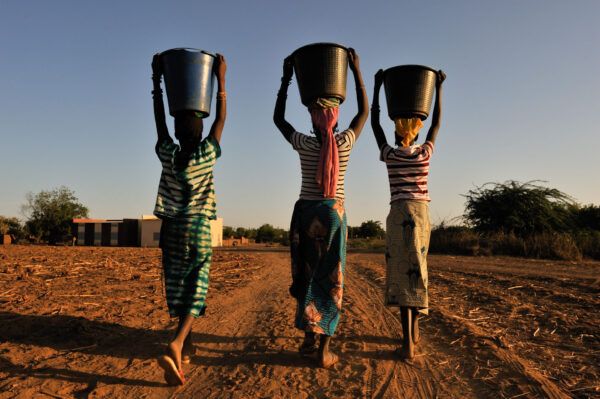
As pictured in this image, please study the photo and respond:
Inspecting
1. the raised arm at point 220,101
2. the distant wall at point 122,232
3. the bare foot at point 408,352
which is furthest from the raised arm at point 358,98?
the distant wall at point 122,232

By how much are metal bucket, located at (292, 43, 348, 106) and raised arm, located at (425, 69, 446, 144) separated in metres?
1.09

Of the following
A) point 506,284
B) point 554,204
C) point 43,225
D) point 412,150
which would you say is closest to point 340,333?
point 412,150

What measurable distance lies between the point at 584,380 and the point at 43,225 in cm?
5519

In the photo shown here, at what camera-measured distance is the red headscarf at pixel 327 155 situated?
3281 millimetres

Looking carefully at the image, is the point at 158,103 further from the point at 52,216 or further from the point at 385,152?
the point at 52,216

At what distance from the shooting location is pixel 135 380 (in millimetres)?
2824

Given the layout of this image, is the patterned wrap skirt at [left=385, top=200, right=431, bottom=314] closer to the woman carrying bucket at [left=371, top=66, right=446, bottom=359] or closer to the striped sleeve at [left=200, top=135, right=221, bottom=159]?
the woman carrying bucket at [left=371, top=66, right=446, bottom=359]

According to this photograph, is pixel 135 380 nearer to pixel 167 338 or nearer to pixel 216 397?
pixel 216 397

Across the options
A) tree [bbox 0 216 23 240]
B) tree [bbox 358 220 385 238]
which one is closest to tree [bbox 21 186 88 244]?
tree [bbox 0 216 23 240]

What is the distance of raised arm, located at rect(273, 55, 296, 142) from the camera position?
142 inches

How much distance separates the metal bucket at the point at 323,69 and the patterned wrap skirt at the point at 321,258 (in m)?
0.98

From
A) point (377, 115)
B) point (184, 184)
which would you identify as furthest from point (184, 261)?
point (377, 115)

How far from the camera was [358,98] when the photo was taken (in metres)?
3.66

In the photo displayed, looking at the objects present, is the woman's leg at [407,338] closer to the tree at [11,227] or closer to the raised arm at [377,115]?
the raised arm at [377,115]
